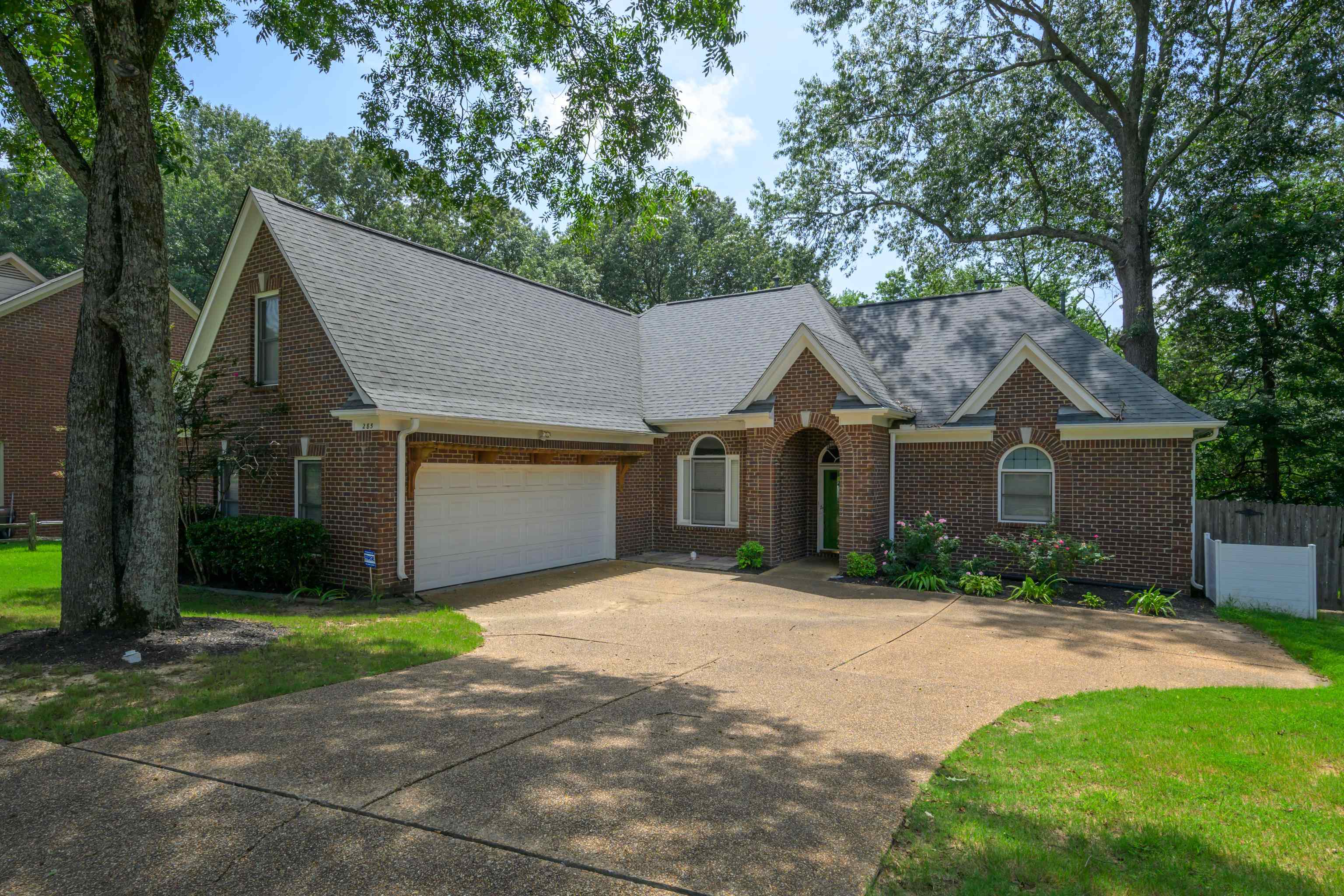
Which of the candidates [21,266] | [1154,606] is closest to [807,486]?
[1154,606]

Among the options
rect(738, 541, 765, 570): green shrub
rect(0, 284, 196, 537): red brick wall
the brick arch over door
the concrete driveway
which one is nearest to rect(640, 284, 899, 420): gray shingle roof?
the brick arch over door

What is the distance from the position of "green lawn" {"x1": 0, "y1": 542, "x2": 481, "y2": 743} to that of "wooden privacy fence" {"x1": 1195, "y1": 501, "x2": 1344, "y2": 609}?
12890 mm

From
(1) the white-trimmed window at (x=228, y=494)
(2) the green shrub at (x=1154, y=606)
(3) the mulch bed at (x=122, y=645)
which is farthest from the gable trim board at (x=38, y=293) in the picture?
(2) the green shrub at (x=1154, y=606)

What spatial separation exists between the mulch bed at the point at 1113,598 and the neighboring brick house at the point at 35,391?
75.3ft

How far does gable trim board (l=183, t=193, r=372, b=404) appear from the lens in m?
12.2

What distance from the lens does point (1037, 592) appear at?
39.6ft

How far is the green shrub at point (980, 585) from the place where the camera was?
40.9 ft

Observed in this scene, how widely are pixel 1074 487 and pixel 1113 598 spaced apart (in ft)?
7.26

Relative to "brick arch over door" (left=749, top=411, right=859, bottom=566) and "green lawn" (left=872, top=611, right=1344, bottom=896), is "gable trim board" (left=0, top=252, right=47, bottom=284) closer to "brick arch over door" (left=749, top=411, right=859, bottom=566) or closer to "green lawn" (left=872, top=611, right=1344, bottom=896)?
"brick arch over door" (left=749, top=411, right=859, bottom=566)

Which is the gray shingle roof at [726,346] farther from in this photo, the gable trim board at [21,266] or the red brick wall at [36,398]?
the gable trim board at [21,266]

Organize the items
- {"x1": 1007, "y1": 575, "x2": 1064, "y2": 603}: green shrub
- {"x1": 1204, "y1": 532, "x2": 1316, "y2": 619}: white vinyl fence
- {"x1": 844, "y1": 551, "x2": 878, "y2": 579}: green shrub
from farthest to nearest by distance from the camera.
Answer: {"x1": 844, "y1": 551, "x2": 878, "y2": 579}: green shrub, {"x1": 1007, "y1": 575, "x2": 1064, "y2": 603}: green shrub, {"x1": 1204, "y1": 532, "x2": 1316, "y2": 619}: white vinyl fence

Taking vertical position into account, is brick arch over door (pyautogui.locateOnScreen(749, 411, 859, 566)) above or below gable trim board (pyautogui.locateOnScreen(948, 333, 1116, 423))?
below

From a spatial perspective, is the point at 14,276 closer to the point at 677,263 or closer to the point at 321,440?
the point at 321,440

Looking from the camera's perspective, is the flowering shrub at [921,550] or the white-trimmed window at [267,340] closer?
the white-trimmed window at [267,340]
